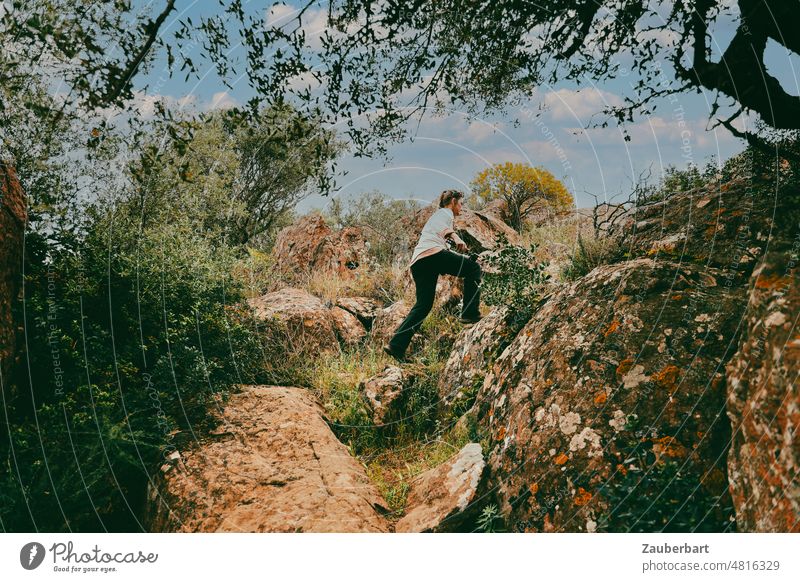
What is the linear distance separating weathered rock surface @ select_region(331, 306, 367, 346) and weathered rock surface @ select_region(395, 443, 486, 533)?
379cm

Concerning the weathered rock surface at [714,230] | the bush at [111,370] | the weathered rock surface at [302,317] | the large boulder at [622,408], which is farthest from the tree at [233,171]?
the weathered rock surface at [714,230]

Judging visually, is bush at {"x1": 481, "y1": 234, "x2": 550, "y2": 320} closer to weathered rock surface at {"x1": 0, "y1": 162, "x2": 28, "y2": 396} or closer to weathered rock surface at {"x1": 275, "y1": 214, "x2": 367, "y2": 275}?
weathered rock surface at {"x1": 0, "y1": 162, "x2": 28, "y2": 396}

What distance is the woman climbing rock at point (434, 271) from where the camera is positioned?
6.33 m

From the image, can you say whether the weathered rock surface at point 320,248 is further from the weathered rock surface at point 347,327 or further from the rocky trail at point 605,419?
the rocky trail at point 605,419

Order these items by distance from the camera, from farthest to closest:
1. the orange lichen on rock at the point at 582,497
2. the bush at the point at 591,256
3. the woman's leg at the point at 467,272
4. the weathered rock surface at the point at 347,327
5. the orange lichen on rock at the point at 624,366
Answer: the weathered rock surface at the point at 347,327 < the woman's leg at the point at 467,272 < the bush at the point at 591,256 < the orange lichen on rock at the point at 624,366 < the orange lichen on rock at the point at 582,497

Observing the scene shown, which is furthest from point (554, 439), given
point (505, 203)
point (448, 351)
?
point (505, 203)

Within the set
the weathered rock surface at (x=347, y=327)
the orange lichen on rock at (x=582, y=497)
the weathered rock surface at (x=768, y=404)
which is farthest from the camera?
the weathered rock surface at (x=347, y=327)

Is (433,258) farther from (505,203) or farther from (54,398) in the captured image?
(505,203)

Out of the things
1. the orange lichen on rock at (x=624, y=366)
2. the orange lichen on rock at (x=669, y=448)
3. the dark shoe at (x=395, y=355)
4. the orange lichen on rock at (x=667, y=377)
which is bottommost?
the orange lichen on rock at (x=669, y=448)

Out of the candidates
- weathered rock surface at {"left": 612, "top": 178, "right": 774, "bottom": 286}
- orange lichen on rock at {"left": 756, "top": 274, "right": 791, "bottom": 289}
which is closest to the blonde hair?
weathered rock surface at {"left": 612, "top": 178, "right": 774, "bottom": 286}

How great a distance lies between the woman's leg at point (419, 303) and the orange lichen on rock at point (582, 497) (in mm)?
3605

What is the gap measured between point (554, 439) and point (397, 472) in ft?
6.11

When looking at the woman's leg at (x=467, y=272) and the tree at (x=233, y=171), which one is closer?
the tree at (x=233, y=171)

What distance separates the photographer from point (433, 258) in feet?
20.8
